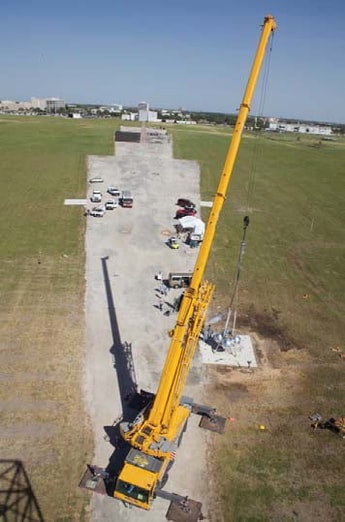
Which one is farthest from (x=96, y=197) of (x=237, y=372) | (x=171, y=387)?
(x=171, y=387)

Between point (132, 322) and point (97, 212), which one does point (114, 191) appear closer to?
point (97, 212)

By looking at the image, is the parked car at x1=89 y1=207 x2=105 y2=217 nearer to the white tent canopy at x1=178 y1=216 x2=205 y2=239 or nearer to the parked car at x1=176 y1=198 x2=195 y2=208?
the white tent canopy at x1=178 y1=216 x2=205 y2=239

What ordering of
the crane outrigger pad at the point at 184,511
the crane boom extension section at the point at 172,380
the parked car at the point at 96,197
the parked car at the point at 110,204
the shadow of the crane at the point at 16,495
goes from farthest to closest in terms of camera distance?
the parked car at the point at 96,197 → the parked car at the point at 110,204 → the crane outrigger pad at the point at 184,511 → the shadow of the crane at the point at 16,495 → the crane boom extension section at the point at 172,380

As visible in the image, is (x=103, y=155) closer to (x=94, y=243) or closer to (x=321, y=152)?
(x=94, y=243)

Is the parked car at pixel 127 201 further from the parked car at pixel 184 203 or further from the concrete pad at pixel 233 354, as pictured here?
the concrete pad at pixel 233 354

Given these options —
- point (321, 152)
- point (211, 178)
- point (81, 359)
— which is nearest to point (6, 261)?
point (81, 359)

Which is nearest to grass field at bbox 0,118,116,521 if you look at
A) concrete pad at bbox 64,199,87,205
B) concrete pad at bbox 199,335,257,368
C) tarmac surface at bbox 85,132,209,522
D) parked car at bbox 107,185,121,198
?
concrete pad at bbox 64,199,87,205

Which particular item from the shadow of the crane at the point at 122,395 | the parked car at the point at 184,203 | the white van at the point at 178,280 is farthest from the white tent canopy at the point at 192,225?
the shadow of the crane at the point at 122,395
